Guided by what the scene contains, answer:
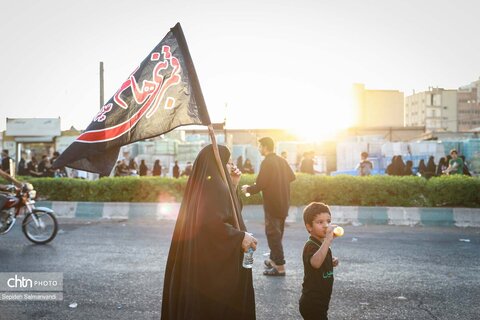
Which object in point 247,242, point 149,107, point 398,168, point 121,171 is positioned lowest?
point 247,242

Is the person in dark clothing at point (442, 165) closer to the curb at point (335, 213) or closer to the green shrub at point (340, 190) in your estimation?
the green shrub at point (340, 190)

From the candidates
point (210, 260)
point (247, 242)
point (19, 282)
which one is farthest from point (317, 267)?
point (19, 282)

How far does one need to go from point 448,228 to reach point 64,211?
33.9 ft

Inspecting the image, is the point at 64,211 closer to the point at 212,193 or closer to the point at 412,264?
the point at 412,264

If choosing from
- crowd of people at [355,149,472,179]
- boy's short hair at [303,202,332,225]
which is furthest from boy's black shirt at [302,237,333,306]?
crowd of people at [355,149,472,179]

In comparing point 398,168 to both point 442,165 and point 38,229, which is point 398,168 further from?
point 38,229

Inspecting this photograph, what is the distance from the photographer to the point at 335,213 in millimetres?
12492

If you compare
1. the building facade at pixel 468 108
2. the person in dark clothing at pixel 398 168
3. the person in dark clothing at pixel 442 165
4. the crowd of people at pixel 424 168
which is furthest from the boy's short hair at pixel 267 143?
the building facade at pixel 468 108

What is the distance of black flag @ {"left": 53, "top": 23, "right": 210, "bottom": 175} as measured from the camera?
151 inches

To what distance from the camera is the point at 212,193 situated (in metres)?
3.59

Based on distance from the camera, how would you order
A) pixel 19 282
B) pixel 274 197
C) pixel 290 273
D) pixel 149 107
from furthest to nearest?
pixel 274 197, pixel 290 273, pixel 19 282, pixel 149 107

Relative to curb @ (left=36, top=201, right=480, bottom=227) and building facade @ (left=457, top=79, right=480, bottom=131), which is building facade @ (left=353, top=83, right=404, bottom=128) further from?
curb @ (left=36, top=201, right=480, bottom=227)

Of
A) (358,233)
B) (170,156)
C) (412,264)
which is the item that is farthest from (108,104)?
(170,156)

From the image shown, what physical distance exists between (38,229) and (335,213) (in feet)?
23.5
